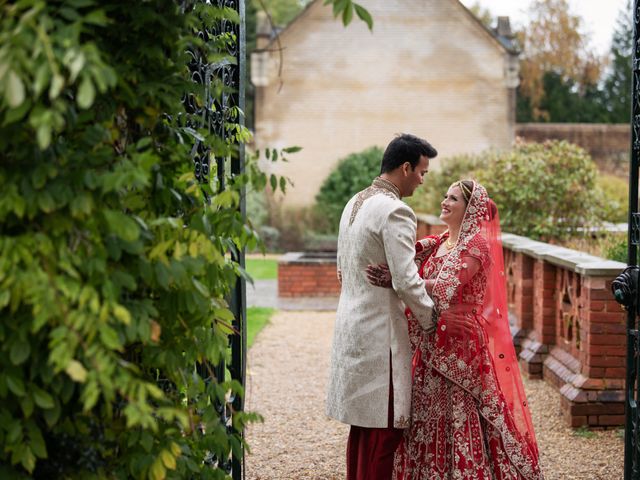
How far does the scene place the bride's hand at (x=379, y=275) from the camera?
14.0ft

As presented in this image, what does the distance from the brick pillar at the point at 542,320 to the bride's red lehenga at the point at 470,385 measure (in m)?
3.80

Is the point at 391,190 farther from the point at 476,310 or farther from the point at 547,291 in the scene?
the point at 547,291

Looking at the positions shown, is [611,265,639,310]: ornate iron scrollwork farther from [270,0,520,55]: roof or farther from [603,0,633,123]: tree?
[603,0,633,123]: tree

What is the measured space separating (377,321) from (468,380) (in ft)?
2.26

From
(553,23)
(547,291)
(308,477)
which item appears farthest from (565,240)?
(553,23)

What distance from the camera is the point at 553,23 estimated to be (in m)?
39.6

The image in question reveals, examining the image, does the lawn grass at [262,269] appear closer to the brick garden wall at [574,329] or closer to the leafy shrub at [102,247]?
the brick garden wall at [574,329]

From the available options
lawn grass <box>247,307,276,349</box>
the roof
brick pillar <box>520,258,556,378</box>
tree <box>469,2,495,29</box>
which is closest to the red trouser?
brick pillar <box>520,258,556,378</box>

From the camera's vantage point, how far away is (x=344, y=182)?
25.3 meters

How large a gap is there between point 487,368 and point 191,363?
2231mm

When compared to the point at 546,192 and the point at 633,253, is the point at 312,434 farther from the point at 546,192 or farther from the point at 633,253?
the point at 546,192

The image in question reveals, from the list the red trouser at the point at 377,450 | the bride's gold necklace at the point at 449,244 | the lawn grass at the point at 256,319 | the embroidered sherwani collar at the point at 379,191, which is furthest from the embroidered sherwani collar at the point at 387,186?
the lawn grass at the point at 256,319

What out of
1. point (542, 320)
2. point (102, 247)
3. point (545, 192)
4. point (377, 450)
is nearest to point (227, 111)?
point (102, 247)

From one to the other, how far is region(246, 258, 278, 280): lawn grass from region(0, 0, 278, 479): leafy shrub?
14.7 m
